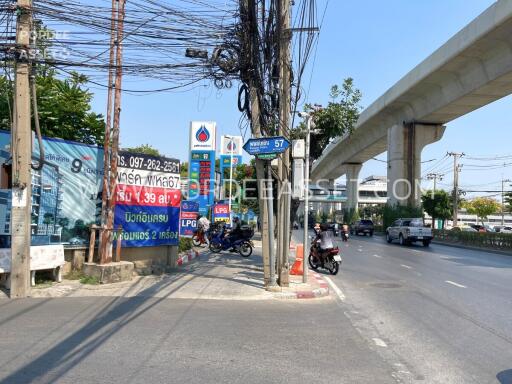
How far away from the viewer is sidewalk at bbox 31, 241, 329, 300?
32.1ft

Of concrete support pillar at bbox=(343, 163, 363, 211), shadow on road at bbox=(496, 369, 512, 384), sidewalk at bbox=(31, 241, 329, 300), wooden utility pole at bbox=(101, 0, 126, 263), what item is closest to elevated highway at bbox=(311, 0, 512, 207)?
concrete support pillar at bbox=(343, 163, 363, 211)

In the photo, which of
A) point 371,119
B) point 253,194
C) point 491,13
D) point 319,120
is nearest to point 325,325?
point 319,120

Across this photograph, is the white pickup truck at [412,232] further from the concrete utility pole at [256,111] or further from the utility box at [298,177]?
the concrete utility pole at [256,111]

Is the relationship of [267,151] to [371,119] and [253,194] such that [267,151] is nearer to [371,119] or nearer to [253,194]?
[253,194]

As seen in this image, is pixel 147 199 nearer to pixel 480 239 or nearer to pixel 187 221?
pixel 187 221

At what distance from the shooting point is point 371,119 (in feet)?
145

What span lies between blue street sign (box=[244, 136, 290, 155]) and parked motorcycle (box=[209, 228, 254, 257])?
8314mm

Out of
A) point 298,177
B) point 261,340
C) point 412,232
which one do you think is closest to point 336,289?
point 298,177

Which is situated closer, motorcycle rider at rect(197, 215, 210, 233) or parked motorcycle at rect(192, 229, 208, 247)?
motorcycle rider at rect(197, 215, 210, 233)

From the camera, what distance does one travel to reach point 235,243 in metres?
18.7

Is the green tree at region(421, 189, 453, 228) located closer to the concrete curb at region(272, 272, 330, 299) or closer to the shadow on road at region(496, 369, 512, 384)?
the concrete curb at region(272, 272, 330, 299)

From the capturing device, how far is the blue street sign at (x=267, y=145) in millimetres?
10211

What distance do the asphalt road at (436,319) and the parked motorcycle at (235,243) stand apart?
16.1 ft

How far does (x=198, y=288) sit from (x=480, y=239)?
26.2 meters
